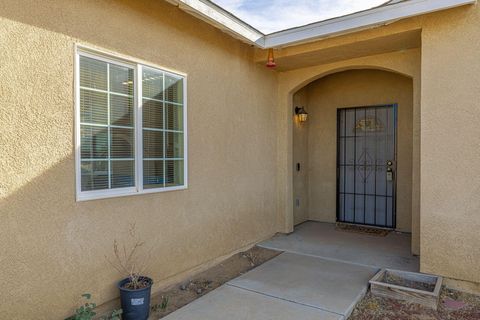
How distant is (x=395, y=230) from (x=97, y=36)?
6.90m

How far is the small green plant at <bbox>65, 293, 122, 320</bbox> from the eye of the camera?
3.23 meters

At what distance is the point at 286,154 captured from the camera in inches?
274

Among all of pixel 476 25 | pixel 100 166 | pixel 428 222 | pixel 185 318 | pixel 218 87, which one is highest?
pixel 476 25

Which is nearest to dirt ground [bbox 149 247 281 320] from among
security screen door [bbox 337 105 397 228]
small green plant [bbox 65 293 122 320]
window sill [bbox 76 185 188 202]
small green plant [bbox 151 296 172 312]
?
small green plant [bbox 151 296 172 312]

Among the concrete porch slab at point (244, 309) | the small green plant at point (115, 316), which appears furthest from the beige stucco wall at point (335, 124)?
the small green plant at point (115, 316)

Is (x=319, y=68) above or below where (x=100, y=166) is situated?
above

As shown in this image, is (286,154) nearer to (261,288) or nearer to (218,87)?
(218,87)

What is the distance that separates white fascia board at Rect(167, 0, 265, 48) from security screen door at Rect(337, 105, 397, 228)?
11.3 ft

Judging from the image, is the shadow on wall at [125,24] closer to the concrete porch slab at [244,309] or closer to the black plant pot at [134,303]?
the black plant pot at [134,303]

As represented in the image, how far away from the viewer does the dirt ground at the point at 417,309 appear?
3.75 metres

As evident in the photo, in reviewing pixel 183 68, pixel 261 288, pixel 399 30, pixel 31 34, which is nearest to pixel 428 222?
pixel 261 288

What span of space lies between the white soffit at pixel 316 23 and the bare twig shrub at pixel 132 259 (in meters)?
3.05

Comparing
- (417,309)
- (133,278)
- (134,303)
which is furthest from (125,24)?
(417,309)

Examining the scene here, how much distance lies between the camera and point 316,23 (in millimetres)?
5098
